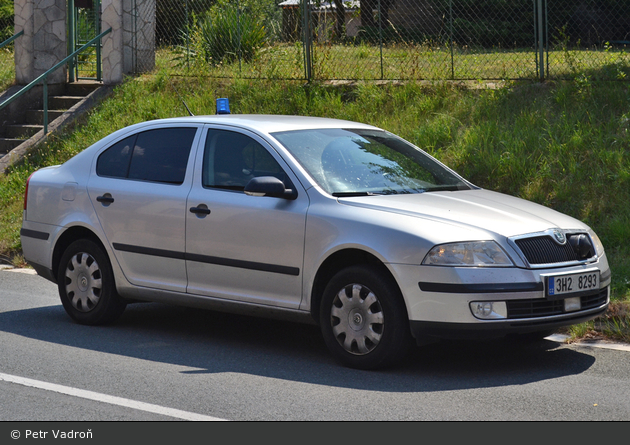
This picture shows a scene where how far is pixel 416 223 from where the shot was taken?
539 cm

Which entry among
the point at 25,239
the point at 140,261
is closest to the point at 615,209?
the point at 140,261

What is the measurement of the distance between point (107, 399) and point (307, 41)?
9350 mm

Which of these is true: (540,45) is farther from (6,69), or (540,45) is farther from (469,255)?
(6,69)

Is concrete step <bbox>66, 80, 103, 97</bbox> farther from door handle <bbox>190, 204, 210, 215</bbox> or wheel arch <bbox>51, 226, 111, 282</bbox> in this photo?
door handle <bbox>190, 204, 210, 215</bbox>

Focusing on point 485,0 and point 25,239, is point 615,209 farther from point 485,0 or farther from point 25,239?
point 485,0

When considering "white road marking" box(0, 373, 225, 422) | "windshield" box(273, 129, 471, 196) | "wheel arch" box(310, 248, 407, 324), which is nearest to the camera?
"white road marking" box(0, 373, 225, 422)

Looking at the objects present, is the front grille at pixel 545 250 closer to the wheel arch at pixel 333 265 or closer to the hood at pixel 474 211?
the hood at pixel 474 211

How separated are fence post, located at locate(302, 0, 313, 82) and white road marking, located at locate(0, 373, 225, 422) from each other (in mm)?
8691

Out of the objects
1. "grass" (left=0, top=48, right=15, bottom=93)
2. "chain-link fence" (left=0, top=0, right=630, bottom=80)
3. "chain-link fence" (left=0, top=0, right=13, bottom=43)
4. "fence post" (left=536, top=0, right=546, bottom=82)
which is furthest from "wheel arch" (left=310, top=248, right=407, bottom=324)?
"chain-link fence" (left=0, top=0, right=13, bottom=43)

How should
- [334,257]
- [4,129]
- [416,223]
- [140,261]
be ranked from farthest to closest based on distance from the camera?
[4,129] < [140,261] < [334,257] < [416,223]

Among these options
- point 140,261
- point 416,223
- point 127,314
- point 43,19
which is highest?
point 43,19

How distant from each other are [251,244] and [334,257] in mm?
631

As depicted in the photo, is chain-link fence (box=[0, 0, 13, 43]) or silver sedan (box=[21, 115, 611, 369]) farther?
chain-link fence (box=[0, 0, 13, 43])

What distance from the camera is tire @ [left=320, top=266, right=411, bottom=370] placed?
213 inches
